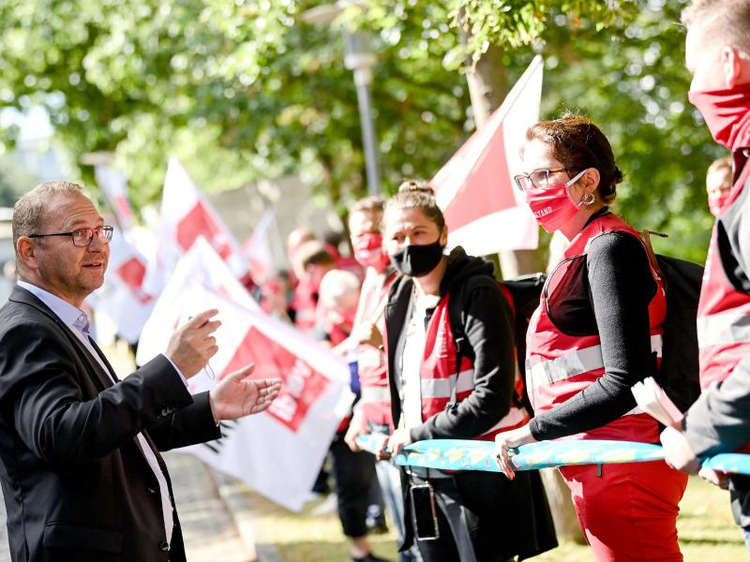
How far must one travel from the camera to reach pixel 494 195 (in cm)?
527

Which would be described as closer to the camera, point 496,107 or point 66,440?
point 66,440

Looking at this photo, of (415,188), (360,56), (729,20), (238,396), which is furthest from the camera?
(360,56)

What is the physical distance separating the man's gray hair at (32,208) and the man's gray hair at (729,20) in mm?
2178

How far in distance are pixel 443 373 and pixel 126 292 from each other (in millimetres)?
9274

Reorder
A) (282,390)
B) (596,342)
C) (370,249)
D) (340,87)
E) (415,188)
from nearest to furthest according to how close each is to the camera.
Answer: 1. (596,342)
2. (415,188)
3. (370,249)
4. (282,390)
5. (340,87)

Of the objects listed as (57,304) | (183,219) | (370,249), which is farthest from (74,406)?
(183,219)

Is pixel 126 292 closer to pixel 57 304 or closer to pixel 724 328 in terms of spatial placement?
pixel 57 304

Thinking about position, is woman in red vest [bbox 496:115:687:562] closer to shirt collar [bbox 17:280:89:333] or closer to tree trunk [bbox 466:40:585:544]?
shirt collar [bbox 17:280:89:333]

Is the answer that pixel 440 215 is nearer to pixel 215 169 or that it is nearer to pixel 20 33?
pixel 20 33

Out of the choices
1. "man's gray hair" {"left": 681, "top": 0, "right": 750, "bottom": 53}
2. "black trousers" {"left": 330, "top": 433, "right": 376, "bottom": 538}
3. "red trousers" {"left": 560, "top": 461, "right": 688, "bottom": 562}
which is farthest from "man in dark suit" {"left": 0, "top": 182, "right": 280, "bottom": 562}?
"black trousers" {"left": 330, "top": 433, "right": 376, "bottom": 538}

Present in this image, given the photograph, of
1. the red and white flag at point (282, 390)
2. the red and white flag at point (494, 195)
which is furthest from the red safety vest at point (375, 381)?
the red and white flag at point (282, 390)

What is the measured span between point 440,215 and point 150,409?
6.14 ft

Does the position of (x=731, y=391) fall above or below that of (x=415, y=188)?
below

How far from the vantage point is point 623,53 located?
1392 cm
